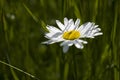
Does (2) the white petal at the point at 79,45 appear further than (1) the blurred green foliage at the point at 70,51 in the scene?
No

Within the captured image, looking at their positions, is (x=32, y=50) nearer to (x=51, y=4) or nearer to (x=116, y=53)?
(x=51, y=4)

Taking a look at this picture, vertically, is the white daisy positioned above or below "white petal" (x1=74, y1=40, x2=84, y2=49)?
above

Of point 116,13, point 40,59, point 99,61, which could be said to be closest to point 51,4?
point 40,59

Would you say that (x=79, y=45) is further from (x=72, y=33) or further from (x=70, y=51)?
(x=70, y=51)

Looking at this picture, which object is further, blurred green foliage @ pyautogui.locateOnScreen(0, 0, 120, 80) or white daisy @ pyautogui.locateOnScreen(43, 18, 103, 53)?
blurred green foliage @ pyautogui.locateOnScreen(0, 0, 120, 80)

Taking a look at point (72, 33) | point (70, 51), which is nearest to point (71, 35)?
point (72, 33)

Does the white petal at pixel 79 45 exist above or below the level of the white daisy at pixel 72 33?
below

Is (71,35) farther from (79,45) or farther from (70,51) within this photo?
(70,51)

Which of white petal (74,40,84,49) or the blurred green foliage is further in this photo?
the blurred green foliage

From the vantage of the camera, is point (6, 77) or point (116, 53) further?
point (6, 77)

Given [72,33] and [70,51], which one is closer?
[72,33]

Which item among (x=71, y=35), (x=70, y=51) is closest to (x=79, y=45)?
(x=71, y=35)
